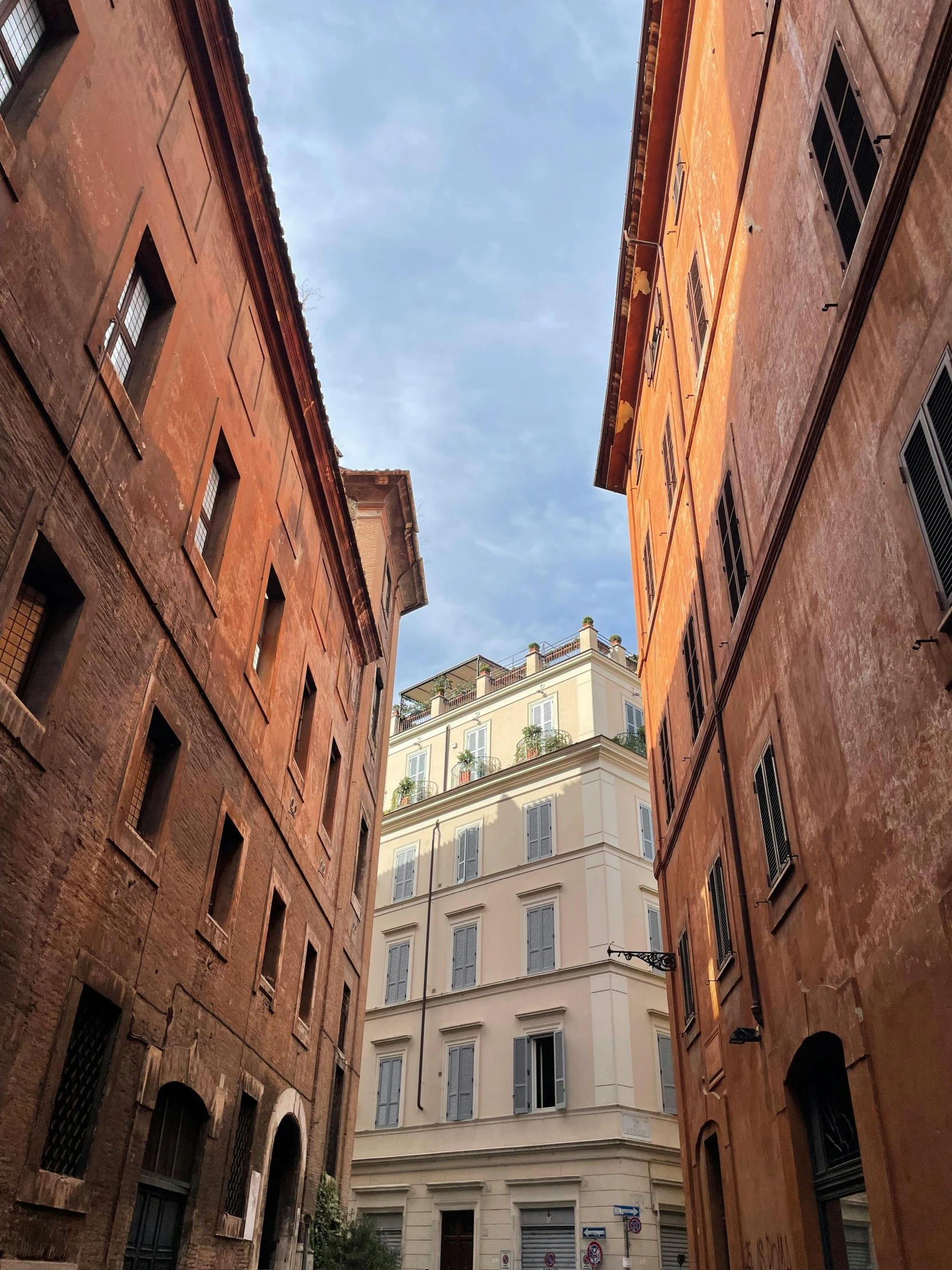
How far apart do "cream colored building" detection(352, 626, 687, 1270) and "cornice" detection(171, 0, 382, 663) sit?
13886mm

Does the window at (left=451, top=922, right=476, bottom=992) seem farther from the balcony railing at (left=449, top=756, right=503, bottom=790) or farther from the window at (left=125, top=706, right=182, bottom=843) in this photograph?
the window at (left=125, top=706, right=182, bottom=843)

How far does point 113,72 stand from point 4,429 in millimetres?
3758

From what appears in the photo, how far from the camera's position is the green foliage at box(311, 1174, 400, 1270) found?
1412 cm

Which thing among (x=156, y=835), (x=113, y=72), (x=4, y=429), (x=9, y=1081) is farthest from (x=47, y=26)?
(x=9, y=1081)

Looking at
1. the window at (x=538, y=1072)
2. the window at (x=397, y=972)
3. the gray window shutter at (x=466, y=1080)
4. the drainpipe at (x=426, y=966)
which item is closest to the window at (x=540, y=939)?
the window at (x=538, y=1072)

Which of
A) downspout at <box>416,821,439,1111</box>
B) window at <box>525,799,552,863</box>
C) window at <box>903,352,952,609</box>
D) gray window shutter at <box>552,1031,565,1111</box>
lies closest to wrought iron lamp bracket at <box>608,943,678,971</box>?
gray window shutter at <box>552,1031,565,1111</box>

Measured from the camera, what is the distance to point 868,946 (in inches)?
274

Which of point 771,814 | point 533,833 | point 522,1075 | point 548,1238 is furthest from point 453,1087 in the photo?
point 771,814

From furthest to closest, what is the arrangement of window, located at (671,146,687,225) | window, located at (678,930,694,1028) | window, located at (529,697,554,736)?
window, located at (529,697,554,736), window, located at (671,146,687,225), window, located at (678,930,694,1028)

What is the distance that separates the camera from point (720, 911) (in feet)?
39.8

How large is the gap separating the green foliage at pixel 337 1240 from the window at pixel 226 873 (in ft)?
18.7

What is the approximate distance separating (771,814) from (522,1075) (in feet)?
62.8

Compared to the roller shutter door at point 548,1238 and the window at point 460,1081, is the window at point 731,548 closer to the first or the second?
the roller shutter door at point 548,1238

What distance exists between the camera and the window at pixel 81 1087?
735 cm
